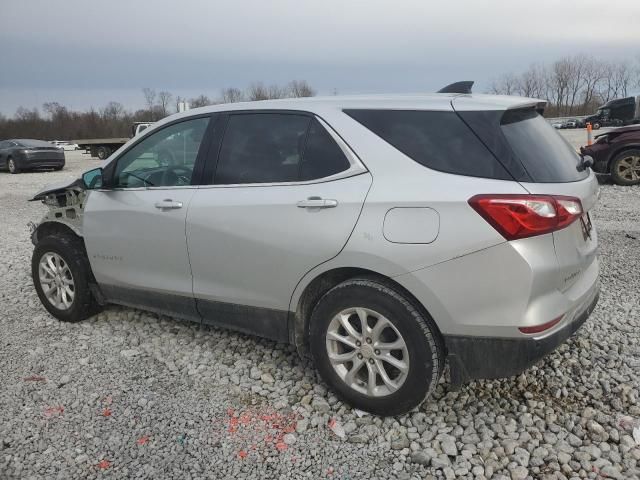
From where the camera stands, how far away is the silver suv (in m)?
2.54

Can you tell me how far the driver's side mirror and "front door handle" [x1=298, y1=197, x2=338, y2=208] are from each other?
199 cm

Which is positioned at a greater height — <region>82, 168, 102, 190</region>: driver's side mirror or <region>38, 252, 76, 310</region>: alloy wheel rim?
<region>82, 168, 102, 190</region>: driver's side mirror

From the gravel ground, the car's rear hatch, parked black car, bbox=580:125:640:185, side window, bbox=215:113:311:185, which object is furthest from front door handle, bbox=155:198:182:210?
parked black car, bbox=580:125:640:185

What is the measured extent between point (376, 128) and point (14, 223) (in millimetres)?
9311

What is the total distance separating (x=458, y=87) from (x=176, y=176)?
6.47 ft

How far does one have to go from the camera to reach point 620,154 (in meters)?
10.6

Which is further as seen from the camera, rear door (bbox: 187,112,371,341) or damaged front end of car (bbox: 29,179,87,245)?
damaged front end of car (bbox: 29,179,87,245)

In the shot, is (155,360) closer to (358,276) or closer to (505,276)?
(358,276)

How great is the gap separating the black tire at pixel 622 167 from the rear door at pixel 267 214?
9630mm

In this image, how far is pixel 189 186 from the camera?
11.7 feet

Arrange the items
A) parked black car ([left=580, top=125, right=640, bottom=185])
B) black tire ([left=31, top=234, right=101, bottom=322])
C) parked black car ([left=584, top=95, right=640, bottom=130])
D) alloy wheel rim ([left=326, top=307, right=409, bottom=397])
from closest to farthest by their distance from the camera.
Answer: alloy wheel rim ([left=326, top=307, right=409, bottom=397]) → black tire ([left=31, top=234, right=101, bottom=322]) → parked black car ([left=580, top=125, right=640, bottom=185]) → parked black car ([left=584, top=95, right=640, bottom=130])

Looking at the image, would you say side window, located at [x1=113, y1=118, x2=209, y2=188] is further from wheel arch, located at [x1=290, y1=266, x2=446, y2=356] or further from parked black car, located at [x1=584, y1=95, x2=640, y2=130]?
parked black car, located at [x1=584, y1=95, x2=640, y2=130]

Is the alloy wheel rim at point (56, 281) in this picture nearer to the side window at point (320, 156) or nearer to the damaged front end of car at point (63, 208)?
the damaged front end of car at point (63, 208)

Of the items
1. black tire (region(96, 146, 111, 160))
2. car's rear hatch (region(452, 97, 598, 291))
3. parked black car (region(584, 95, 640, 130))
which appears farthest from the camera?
parked black car (region(584, 95, 640, 130))
